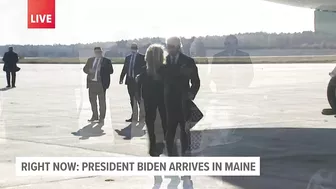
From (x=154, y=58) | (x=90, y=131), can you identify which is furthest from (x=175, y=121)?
(x=90, y=131)

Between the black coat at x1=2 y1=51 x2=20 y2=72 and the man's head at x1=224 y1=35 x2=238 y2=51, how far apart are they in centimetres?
145

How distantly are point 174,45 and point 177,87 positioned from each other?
0.30m

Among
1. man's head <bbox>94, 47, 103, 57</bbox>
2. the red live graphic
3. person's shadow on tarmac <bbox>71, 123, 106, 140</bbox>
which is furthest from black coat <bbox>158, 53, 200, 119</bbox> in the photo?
person's shadow on tarmac <bbox>71, 123, 106, 140</bbox>

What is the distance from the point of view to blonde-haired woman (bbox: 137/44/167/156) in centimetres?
414

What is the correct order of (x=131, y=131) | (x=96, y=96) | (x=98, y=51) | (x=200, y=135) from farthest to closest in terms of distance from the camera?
(x=131, y=131)
(x=96, y=96)
(x=200, y=135)
(x=98, y=51)

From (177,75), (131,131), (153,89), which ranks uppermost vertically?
(177,75)

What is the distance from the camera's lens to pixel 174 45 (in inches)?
158

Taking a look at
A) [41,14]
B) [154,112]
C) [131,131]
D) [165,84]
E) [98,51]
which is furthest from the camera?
[131,131]

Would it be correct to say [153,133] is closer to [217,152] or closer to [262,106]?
[217,152]

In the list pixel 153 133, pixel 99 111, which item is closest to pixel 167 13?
pixel 153 133

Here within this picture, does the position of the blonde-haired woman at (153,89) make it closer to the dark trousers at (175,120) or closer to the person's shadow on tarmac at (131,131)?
the dark trousers at (175,120)

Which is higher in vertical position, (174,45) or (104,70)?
(174,45)

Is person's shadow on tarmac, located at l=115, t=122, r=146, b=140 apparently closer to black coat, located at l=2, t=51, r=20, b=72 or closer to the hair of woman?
the hair of woman

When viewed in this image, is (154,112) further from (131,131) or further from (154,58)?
(131,131)
